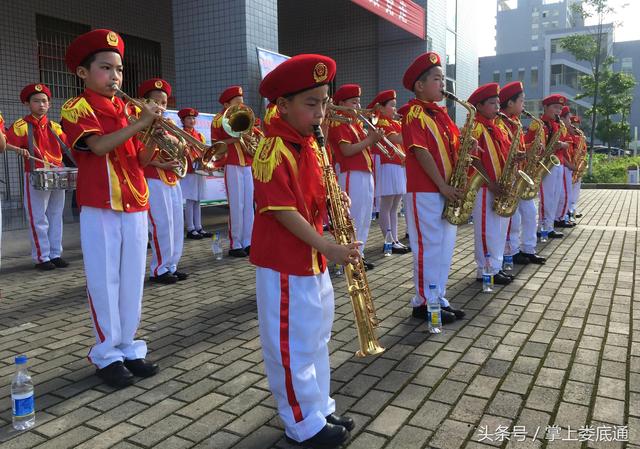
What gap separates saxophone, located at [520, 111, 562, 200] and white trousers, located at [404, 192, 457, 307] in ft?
7.65

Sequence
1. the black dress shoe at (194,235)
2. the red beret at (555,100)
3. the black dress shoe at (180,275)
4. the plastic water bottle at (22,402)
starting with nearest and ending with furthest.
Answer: the plastic water bottle at (22,402) < the black dress shoe at (180,275) < the red beret at (555,100) < the black dress shoe at (194,235)

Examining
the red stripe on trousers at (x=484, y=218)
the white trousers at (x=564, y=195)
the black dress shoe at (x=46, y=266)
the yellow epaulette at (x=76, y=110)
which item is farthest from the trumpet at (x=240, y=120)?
the white trousers at (x=564, y=195)

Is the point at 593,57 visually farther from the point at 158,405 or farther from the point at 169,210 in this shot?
the point at 158,405

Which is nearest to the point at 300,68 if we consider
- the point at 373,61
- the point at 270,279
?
the point at 270,279

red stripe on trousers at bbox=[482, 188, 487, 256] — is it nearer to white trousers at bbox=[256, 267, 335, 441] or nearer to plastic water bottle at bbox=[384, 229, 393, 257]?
plastic water bottle at bbox=[384, 229, 393, 257]

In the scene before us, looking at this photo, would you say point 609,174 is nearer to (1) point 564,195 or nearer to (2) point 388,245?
(1) point 564,195

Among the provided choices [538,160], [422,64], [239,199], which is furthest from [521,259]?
[239,199]

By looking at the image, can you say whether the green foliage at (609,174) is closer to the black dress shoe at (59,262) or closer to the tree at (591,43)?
the tree at (591,43)

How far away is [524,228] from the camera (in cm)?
751

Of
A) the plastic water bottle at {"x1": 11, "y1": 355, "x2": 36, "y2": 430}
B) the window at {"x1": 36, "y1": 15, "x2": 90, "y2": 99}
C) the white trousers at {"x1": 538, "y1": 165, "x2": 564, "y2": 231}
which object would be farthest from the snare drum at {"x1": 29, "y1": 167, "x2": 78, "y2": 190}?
the white trousers at {"x1": 538, "y1": 165, "x2": 564, "y2": 231}

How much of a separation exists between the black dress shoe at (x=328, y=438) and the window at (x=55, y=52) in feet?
38.8

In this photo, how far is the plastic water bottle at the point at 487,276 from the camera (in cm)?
601

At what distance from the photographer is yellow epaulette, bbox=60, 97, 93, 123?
142 inches

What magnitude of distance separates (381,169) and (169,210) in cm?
355
